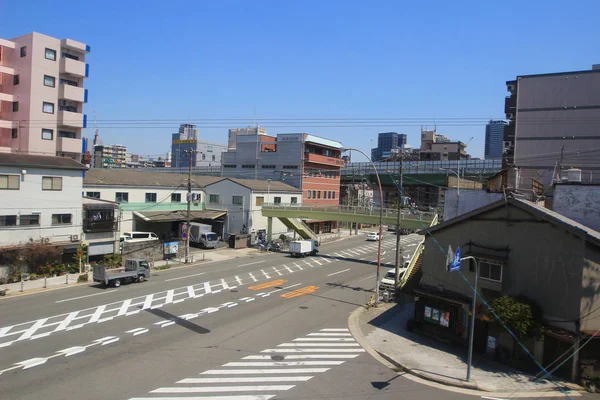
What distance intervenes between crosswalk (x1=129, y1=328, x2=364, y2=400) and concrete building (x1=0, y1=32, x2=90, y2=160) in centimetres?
4062

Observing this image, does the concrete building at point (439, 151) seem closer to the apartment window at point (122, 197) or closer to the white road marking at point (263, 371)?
the apartment window at point (122, 197)

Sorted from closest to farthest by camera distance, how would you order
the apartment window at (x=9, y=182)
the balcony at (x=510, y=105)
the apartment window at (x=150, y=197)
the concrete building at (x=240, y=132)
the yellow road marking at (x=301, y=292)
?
1. the yellow road marking at (x=301, y=292)
2. the apartment window at (x=9, y=182)
3. the apartment window at (x=150, y=197)
4. the balcony at (x=510, y=105)
5. the concrete building at (x=240, y=132)

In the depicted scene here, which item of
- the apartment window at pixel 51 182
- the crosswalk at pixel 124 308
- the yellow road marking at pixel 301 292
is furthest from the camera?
the apartment window at pixel 51 182

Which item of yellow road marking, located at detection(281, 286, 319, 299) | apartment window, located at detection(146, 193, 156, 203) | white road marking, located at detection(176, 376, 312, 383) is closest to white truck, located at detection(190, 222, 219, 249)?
apartment window, located at detection(146, 193, 156, 203)

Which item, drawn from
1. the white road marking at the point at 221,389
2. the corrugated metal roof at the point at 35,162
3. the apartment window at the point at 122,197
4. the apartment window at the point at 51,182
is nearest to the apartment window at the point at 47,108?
the corrugated metal roof at the point at 35,162

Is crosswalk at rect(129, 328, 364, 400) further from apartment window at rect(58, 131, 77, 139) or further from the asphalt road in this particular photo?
apartment window at rect(58, 131, 77, 139)

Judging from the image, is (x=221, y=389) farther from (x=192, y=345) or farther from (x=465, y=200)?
(x=465, y=200)

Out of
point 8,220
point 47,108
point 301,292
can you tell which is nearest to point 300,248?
point 301,292

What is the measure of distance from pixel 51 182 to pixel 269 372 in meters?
29.5

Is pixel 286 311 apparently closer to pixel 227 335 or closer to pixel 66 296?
pixel 227 335

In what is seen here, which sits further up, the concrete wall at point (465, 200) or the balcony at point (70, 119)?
the balcony at point (70, 119)

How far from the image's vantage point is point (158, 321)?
73.3 ft

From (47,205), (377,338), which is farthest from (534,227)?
(47,205)

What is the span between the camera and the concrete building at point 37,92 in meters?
44.1
